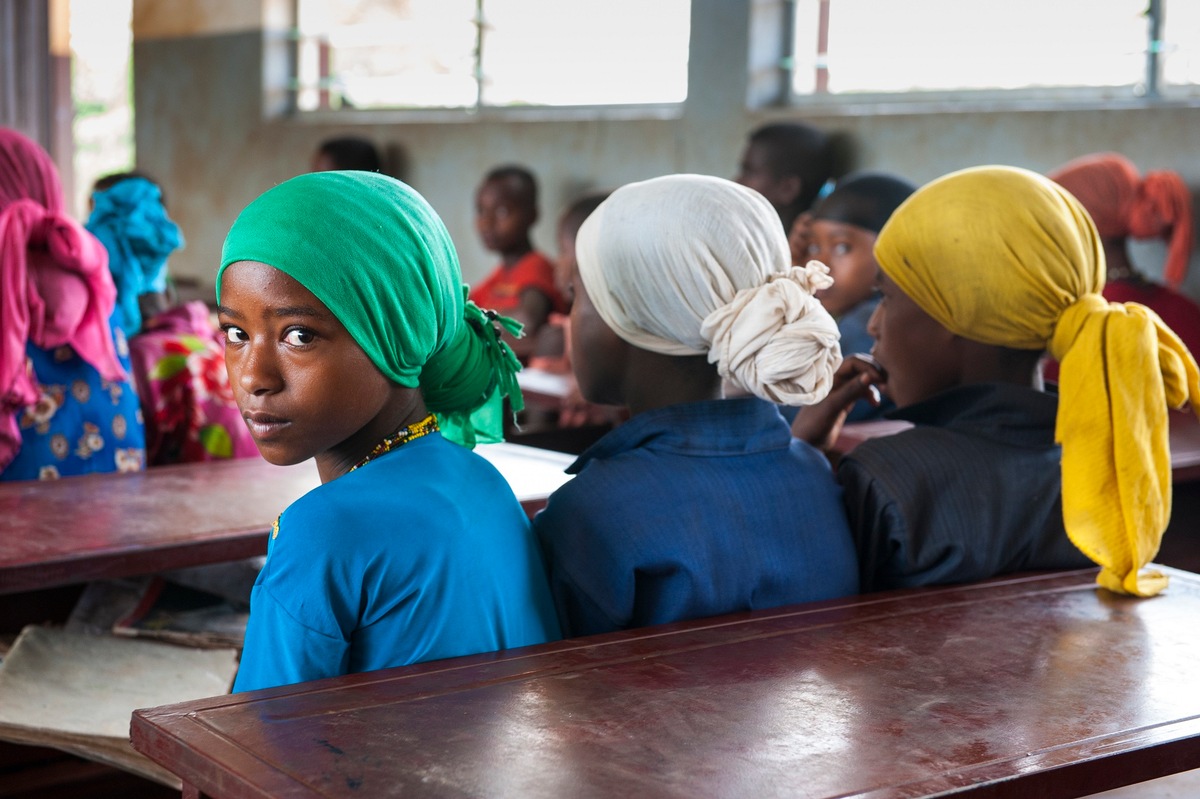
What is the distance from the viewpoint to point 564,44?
700 centimetres

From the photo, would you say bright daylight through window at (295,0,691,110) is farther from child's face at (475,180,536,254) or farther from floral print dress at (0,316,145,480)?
floral print dress at (0,316,145,480)

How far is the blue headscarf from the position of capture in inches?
136

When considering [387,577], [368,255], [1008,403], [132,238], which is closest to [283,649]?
[387,577]

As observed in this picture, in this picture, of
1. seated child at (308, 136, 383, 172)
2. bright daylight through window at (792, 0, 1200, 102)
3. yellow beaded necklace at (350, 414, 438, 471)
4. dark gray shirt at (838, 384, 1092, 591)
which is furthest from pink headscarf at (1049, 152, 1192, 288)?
seated child at (308, 136, 383, 172)

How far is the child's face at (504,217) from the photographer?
666 cm

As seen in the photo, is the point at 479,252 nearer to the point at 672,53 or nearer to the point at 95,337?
the point at 672,53

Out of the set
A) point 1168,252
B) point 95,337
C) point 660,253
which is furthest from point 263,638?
point 1168,252

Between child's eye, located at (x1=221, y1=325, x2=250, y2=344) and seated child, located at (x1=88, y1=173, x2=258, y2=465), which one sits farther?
seated child, located at (x1=88, y1=173, x2=258, y2=465)

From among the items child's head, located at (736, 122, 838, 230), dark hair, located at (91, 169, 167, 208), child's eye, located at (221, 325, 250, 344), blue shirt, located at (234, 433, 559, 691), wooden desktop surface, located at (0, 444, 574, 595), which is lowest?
wooden desktop surface, located at (0, 444, 574, 595)

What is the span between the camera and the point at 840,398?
95.0 inches

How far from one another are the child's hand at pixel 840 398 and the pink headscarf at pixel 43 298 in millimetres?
1485

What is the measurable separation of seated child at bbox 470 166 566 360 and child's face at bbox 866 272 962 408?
13.6 feet

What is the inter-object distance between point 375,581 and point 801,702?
0.43 meters

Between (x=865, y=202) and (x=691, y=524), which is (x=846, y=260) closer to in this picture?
(x=865, y=202)
